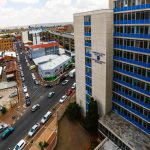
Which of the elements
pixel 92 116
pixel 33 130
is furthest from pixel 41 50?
pixel 92 116

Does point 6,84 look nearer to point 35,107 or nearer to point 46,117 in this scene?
point 35,107

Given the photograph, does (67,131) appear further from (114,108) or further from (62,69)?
(62,69)

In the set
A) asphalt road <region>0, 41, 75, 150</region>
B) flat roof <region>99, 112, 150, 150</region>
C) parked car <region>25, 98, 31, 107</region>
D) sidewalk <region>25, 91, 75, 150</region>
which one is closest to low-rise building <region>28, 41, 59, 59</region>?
asphalt road <region>0, 41, 75, 150</region>

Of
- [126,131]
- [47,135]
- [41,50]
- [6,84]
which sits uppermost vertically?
[41,50]

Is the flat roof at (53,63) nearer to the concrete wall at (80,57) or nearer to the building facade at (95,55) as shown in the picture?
the concrete wall at (80,57)

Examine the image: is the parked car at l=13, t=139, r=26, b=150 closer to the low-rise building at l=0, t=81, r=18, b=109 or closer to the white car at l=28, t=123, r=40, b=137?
the white car at l=28, t=123, r=40, b=137

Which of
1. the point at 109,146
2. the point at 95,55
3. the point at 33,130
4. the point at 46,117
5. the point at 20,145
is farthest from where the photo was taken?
the point at 46,117
